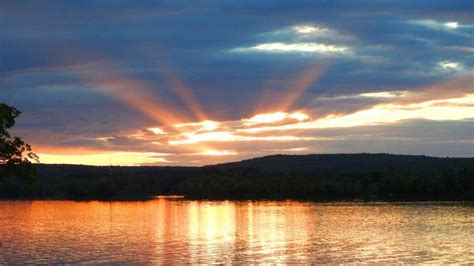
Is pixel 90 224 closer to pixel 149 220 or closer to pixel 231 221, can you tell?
pixel 149 220

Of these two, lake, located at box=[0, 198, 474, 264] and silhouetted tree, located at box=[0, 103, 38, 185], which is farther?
lake, located at box=[0, 198, 474, 264]

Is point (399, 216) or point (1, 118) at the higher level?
point (1, 118)

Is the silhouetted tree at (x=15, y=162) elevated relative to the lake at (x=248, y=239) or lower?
elevated

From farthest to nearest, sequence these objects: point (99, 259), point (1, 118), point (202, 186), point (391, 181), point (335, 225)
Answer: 1. point (202, 186)
2. point (391, 181)
3. point (335, 225)
4. point (99, 259)
5. point (1, 118)

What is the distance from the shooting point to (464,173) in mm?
153625

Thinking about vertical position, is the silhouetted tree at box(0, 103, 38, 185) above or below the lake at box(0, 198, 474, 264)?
above

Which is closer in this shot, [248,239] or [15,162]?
[15,162]

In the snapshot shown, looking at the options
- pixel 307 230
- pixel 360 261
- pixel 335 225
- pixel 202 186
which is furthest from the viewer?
pixel 202 186

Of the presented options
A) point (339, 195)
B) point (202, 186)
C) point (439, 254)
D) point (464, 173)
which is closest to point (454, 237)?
point (439, 254)

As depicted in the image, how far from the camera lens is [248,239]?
67750mm

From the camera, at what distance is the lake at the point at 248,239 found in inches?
2061

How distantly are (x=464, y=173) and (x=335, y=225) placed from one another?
80.0m

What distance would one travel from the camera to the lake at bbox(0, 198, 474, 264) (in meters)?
52.3

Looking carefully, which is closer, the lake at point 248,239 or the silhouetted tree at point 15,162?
the silhouetted tree at point 15,162
